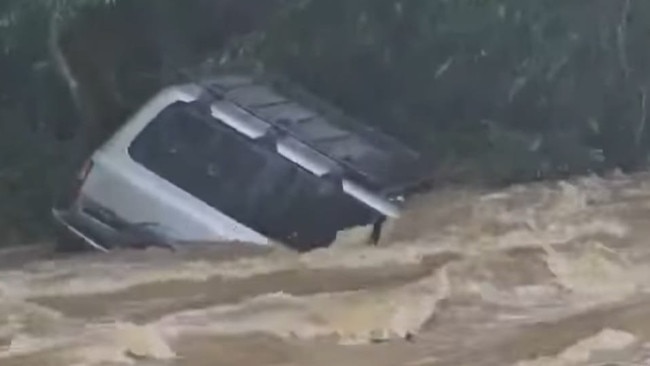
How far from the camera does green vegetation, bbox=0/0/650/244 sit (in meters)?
1.39

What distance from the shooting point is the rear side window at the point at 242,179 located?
4.69 ft

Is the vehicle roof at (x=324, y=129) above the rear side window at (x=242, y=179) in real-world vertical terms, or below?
above

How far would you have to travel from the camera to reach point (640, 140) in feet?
5.29

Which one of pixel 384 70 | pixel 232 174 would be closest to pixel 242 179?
pixel 232 174

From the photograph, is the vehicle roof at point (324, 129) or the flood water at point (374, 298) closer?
the flood water at point (374, 298)

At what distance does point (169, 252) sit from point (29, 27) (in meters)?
0.27

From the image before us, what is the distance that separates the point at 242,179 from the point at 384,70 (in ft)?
0.66

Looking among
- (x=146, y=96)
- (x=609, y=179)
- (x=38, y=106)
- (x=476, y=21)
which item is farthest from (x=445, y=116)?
(x=38, y=106)

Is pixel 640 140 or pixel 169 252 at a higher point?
pixel 640 140

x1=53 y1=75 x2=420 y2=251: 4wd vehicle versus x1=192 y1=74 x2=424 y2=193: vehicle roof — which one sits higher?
x1=192 y1=74 x2=424 y2=193: vehicle roof

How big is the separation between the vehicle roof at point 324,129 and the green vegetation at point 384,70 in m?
0.02

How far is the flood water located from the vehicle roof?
0.05 meters

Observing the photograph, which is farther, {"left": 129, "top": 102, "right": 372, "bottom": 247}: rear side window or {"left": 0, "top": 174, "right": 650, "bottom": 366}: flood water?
{"left": 129, "top": 102, "right": 372, "bottom": 247}: rear side window

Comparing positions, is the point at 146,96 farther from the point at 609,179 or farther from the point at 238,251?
the point at 609,179
